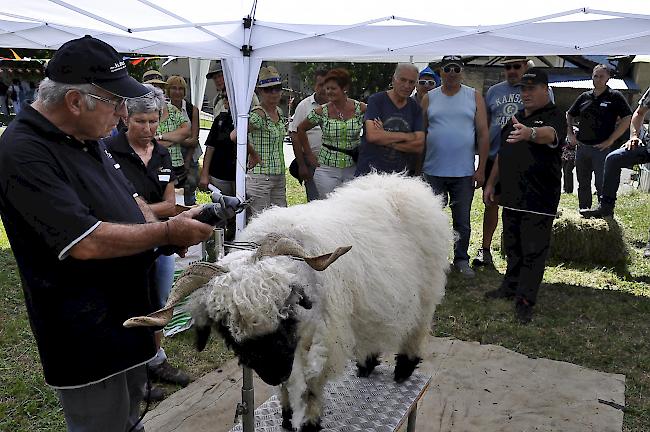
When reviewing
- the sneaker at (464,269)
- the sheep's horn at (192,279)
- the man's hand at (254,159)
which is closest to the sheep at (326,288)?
the sheep's horn at (192,279)

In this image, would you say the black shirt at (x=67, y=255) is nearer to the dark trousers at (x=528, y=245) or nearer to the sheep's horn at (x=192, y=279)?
the sheep's horn at (x=192, y=279)

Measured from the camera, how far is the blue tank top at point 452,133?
18.4ft

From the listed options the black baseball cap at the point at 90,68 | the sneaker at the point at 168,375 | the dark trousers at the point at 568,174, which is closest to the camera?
the black baseball cap at the point at 90,68

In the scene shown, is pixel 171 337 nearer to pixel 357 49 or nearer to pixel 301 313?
pixel 301 313

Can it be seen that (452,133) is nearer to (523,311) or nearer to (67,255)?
(523,311)

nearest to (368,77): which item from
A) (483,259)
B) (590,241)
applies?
(590,241)

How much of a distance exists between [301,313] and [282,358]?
22cm

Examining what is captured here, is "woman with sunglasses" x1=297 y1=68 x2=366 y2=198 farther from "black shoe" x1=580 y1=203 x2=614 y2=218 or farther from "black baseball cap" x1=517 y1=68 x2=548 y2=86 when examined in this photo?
"black shoe" x1=580 y1=203 x2=614 y2=218

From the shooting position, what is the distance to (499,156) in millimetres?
4980

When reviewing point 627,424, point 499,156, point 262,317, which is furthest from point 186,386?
point 499,156

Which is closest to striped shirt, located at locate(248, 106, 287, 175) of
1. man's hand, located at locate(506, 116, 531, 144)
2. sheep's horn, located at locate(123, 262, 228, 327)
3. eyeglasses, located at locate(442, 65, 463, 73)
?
eyeglasses, located at locate(442, 65, 463, 73)

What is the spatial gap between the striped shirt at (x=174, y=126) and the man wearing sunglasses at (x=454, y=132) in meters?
2.69

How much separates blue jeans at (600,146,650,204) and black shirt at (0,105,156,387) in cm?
671

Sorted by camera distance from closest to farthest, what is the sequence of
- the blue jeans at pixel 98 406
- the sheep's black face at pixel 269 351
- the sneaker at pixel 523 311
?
the blue jeans at pixel 98 406 < the sheep's black face at pixel 269 351 < the sneaker at pixel 523 311
